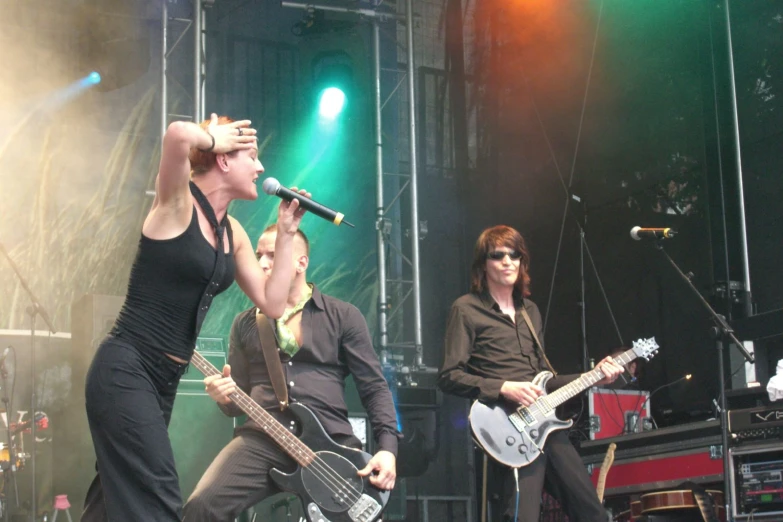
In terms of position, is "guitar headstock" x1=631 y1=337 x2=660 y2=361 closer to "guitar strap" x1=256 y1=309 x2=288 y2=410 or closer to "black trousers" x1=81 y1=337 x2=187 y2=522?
"guitar strap" x1=256 y1=309 x2=288 y2=410

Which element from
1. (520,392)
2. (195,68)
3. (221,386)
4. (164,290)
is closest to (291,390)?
(221,386)

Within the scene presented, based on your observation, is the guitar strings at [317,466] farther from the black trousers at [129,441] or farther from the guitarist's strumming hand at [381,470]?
the black trousers at [129,441]

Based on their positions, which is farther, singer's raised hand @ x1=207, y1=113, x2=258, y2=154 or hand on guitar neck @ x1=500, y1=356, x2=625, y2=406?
hand on guitar neck @ x1=500, y1=356, x2=625, y2=406

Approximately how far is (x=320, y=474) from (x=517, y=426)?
3.67ft

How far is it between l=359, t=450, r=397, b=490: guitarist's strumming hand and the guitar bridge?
0.23ft

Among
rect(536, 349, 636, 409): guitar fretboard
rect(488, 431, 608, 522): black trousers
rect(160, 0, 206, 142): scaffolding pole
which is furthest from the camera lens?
rect(160, 0, 206, 142): scaffolding pole

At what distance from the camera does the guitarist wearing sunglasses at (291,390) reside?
12.5 feet

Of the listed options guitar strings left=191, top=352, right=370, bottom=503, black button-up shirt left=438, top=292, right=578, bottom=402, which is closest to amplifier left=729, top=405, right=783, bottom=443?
black button-up shirt left=438, top=292, right=578, bottom=402

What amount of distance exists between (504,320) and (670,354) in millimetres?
3237

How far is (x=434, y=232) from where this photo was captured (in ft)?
33.0

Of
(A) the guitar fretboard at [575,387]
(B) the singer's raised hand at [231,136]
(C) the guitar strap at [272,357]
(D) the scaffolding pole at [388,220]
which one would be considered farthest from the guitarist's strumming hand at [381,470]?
(D) the scaffolding pole at [388,220]

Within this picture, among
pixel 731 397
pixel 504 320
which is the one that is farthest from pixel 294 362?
pixel 731 397

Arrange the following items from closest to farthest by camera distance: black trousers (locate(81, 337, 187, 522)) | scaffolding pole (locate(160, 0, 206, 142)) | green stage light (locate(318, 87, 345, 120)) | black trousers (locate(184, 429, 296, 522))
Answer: black trousers (locate(81, 337, 187, 522)), black trousers (locate(184, 429, 296, 522)), scaffolding pole (locate(160, 0, 206, 142)), green stage light (locate(318, 87, 345, 120))

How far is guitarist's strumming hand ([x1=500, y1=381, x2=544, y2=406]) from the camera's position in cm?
453
